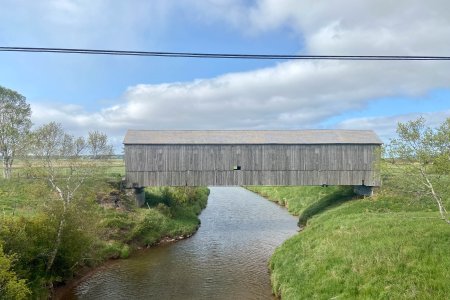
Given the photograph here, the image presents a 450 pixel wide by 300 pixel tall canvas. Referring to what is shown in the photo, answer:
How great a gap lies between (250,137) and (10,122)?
27.1 meters

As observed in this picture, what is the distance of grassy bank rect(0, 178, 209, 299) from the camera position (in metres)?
14.6

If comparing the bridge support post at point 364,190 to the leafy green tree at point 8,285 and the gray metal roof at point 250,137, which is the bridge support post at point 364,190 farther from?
the leafy green tree at point 8,285

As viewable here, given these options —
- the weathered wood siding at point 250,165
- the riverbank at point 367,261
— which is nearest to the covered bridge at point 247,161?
the weathered wood siding at point 250,165

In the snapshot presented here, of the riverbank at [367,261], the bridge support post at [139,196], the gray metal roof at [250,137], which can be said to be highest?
the gray metal roof at [250,137]

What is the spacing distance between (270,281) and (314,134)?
17.7 meters

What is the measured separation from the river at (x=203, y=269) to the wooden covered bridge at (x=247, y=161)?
14.7ft

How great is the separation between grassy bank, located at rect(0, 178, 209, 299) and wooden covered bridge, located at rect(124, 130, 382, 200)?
2.99 m

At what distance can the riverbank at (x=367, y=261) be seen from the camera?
12.5 m

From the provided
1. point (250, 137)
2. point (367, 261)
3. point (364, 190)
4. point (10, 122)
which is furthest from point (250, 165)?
point (10, 122)

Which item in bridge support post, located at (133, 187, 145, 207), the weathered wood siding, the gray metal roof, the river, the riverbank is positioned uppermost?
the gray metal roof

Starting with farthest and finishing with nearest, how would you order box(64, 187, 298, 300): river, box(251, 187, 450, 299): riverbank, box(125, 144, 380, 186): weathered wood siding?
1. box(125, 144, 380, 186): weathered wood siding
2. box(64, 187, 298, 300): river
3. box(251, 187, 450, 299): riverbank

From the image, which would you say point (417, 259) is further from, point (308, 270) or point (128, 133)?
point (128, 133)

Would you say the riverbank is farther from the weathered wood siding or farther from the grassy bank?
the grassy bank

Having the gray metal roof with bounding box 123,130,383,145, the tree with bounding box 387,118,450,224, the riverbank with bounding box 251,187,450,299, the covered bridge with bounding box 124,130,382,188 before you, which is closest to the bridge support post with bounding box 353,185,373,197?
the covered bridge with bounding box 124,130,382,188
